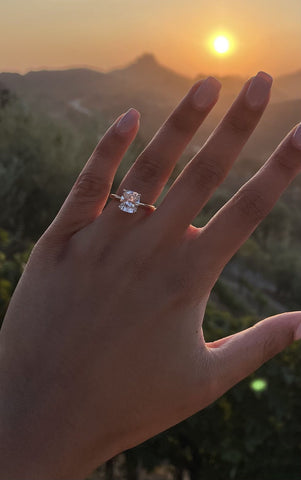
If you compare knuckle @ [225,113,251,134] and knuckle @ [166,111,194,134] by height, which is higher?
knuckle @ [225,113,251,134]

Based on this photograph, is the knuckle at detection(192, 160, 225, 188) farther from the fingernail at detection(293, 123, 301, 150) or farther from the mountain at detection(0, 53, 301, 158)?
the mountain at detection(0, 53, 301, 158)

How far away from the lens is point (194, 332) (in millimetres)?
1553

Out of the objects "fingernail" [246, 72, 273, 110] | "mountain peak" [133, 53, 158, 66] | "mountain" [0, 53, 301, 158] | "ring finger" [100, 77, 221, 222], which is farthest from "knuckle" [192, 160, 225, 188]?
"mountain peak" [133, 53, 158, 66]

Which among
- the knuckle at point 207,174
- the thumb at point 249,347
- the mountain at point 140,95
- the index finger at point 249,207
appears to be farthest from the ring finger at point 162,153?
the mountain at point 140,95

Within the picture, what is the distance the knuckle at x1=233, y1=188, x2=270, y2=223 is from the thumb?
35 cm

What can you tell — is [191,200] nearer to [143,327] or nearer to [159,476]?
[143,327]

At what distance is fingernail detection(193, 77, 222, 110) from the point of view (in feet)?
4.83

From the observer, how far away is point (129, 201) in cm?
157

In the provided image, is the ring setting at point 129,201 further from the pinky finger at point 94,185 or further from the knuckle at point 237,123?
the knuckle at point 237,123

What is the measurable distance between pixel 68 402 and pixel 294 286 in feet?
45.8

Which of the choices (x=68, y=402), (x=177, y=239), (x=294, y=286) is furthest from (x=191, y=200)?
(x=294, y=286)

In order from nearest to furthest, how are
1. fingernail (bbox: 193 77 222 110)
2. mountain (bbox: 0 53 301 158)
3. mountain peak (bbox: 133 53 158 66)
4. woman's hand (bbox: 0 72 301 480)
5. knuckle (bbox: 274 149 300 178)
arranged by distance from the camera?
1. woman's hand (bbox: 0 72 301 480)
2. fingernail (bbox: 193 77 222 110)
3. knuckle (bbox: 274 149 300 178)
4. mountain (bbox: 0 53 301 158)
5. mountain peak (bbox: 133 53 158 66)

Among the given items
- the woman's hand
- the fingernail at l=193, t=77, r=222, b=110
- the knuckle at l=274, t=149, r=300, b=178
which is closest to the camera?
the woman's hand

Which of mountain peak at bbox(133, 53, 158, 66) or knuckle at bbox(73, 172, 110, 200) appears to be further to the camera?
mountain peak at bbox(133, 53, 158, 66)
